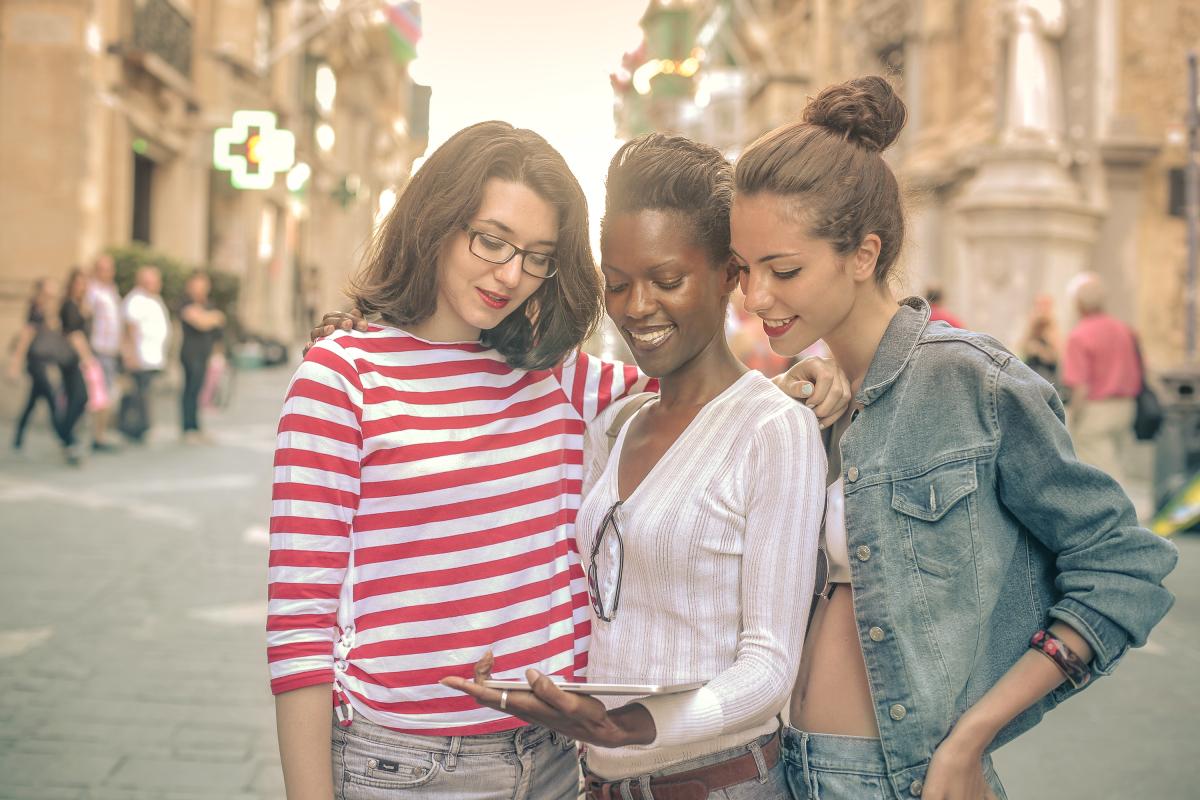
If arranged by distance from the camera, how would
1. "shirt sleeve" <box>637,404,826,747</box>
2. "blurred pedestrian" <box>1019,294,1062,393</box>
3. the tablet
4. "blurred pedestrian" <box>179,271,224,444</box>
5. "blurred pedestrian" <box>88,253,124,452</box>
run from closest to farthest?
the tablet → "shirt sleeve" <box>637,404,826,747</box> → "blurred pedestrian" <box>1019,294,1062,393</box> → "blurred pedestrian" <box>88,253,124,452</box> → "blurred pedestrian" <box>179,271,224,444</box>

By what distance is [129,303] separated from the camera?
1317cm

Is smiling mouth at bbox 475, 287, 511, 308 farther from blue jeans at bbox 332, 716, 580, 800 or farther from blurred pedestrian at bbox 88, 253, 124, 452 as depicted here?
blurred pedestrian at bbox 88, 253, 124, 452

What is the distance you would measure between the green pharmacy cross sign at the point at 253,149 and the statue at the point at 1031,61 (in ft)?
30.7

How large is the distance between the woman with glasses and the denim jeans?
1.46 feet

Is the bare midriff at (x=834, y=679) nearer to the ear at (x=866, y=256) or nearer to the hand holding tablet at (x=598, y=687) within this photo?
the hand holding tablet at (x=598, y=687)

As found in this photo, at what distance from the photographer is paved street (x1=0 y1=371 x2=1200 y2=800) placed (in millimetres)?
4238

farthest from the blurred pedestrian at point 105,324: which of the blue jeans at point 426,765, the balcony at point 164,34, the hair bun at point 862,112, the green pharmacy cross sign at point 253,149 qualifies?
the hair bun at point 862,112

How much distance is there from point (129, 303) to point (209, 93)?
12986 millimetres

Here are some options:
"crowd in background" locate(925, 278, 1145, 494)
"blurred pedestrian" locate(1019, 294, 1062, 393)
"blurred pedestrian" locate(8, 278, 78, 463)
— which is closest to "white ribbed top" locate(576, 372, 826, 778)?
"crowd in background" locate(925, 278, 1145, 494)

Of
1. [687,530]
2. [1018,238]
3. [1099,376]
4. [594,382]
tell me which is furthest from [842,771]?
[1018,238]

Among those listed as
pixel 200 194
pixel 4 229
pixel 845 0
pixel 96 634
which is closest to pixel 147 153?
pixel 200 194

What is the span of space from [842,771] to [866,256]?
0.88m

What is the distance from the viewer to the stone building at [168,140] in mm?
16906

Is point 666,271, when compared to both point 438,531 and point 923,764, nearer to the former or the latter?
point 438,531
